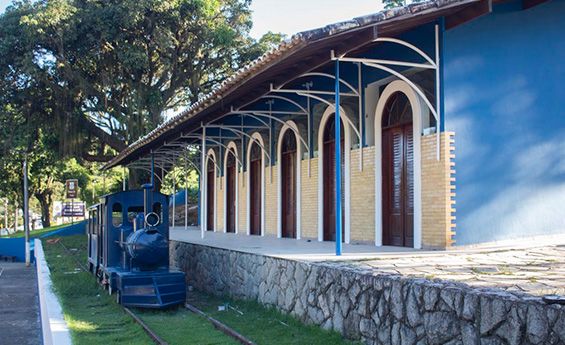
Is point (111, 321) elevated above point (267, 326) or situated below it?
below

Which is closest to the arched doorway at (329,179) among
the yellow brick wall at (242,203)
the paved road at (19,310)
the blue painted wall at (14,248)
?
the yellow brick wall at (242,203)

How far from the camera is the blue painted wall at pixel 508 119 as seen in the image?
36.6 feet

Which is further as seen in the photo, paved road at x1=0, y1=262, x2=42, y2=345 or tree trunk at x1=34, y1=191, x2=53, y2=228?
tree trunk at x1=34, y1=191, x2=53, y2=228

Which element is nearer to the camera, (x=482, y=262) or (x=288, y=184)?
(x=482, y=262)

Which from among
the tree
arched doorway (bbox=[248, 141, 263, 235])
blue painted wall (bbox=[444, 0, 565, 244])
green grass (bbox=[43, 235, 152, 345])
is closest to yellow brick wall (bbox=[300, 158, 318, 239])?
arched doorway (bbox=[248, 141, 263, 235])

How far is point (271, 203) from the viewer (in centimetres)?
1908

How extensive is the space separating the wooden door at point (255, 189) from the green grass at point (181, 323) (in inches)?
231

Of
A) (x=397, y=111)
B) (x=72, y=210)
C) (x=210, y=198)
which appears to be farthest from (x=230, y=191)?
(x=72, y=210)

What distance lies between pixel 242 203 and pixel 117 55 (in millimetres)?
8487

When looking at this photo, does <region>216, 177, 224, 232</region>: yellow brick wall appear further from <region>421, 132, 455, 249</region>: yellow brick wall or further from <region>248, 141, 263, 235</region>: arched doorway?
<region>421, 132, 455, 249</region>: yellow brick wall

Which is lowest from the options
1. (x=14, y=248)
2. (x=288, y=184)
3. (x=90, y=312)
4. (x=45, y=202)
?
(x=14, y=248)

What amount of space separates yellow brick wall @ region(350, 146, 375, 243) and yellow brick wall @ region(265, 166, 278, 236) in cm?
511

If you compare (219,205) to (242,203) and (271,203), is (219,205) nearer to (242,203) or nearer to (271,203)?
(242,203)

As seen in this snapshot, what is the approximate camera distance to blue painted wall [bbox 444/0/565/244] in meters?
11.2
